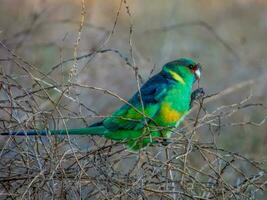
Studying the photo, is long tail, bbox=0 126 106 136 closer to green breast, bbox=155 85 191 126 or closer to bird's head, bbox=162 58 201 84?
green breast, bbox=155 85 191 126

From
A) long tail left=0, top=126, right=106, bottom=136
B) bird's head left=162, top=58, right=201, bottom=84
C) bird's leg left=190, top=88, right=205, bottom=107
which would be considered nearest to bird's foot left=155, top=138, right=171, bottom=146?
bird's leg left=190, top=88, right=205, bottom=107

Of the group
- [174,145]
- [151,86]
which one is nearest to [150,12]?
[151,86]

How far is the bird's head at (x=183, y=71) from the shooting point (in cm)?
429

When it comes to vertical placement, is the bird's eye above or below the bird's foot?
above

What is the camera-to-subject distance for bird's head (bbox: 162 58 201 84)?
4.29 m

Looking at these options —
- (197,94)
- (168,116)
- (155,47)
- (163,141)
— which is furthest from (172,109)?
(155,47)

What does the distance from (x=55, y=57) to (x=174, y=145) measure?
5.33 meters

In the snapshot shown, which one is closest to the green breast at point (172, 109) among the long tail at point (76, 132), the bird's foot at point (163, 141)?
the long tail at point (76, 132)

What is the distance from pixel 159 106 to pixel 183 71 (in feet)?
0.82

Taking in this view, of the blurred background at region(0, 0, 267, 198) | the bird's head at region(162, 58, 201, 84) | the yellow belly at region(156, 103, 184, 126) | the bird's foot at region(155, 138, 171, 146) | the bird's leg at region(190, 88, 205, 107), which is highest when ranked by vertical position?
the blurred background at region(0, 0, 267, 198)

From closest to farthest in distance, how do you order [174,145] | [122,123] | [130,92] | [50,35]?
1. [174,145]
2. [122,123]
3. [130,92]
4. [50,35]

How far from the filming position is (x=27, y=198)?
3068 millimetres

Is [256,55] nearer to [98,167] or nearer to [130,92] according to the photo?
[130,92]

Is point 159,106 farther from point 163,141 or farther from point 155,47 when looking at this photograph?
point 155,47
